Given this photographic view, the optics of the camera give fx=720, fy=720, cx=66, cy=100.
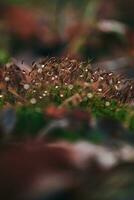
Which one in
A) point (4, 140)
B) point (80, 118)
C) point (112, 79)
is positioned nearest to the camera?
point (4, 140)

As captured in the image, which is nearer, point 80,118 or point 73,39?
point 80,118

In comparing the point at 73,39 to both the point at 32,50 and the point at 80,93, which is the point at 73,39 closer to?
the point at 32,50

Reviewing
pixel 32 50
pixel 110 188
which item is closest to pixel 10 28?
pixel 32 50

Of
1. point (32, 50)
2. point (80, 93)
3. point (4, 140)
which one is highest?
point (32, 50)

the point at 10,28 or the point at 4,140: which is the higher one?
the point at 10,28

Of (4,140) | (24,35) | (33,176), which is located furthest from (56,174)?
(24,35)

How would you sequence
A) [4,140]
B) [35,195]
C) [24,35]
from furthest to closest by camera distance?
[24,35] < [4,140] < [35,195]
